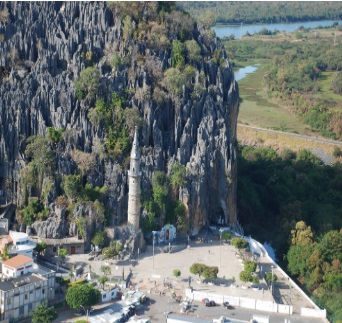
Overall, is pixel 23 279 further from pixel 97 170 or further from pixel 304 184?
pixel 304 184

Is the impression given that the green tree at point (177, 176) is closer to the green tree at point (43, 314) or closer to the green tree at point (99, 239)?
the green tree at point (99, 239)

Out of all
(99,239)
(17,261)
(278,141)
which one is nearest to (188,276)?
(99,239)

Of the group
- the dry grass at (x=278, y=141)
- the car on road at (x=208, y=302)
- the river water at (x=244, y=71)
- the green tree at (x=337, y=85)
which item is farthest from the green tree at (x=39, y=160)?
the river water at (x=244, y=71)

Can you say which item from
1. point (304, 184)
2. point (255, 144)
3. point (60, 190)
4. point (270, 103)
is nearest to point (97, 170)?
point (60, 190)

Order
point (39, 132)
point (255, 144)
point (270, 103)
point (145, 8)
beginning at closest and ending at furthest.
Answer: point (39, 132) < point (145, 8) < point (255, 144) < point (270, 103)

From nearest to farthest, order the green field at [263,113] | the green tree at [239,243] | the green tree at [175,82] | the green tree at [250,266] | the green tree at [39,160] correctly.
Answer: the green tree at [250,266], the green tree at [239,243], the green tree at [39,160], the green tree at [175,82], the green field at [263,113]

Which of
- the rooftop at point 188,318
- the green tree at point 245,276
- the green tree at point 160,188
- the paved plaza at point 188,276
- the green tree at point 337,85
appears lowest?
the green tree at point 337,85
